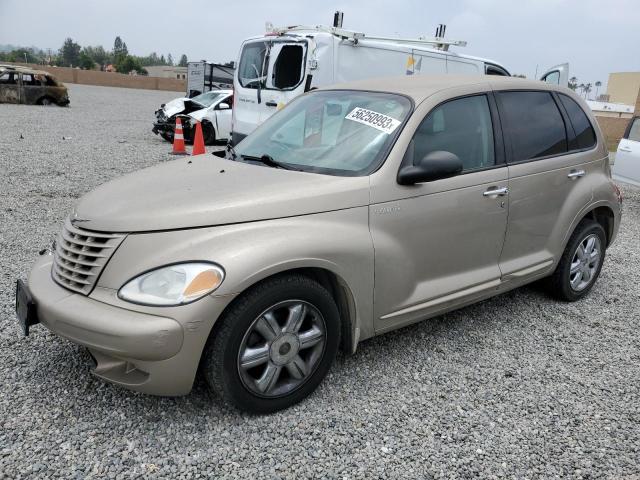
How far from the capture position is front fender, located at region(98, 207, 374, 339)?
8.24 ft

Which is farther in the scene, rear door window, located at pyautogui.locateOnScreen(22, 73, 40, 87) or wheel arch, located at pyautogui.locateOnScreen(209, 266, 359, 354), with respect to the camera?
rear door window, located at pyautogui.locateOnScreen(22, 73, 40, 87)

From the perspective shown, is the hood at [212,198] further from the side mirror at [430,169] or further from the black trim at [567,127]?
the black trim at [567,127]

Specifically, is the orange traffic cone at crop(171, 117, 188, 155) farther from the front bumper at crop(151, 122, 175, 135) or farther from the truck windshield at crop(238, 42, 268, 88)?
the truck windshield at crop(238, 42, 268, 88)

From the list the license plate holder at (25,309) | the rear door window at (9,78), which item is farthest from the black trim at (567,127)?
the rear door window at (9,78)

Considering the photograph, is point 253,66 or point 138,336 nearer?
point 138,336

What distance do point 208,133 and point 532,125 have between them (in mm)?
10769

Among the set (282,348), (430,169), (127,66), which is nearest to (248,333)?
(282,348)

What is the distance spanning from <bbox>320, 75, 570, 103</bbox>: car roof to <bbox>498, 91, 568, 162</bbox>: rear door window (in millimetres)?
79

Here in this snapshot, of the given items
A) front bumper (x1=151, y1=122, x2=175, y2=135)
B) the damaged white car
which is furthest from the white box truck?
front bumper (x1=151, y1=122, x2=175, y2=135)

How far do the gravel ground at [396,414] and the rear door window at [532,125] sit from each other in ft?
4.16

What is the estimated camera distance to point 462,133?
3.56m

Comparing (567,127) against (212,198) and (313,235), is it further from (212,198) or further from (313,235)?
(212,198)

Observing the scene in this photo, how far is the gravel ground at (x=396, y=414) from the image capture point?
8.23 feet

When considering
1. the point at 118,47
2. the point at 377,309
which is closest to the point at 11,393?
the point at 377,309
